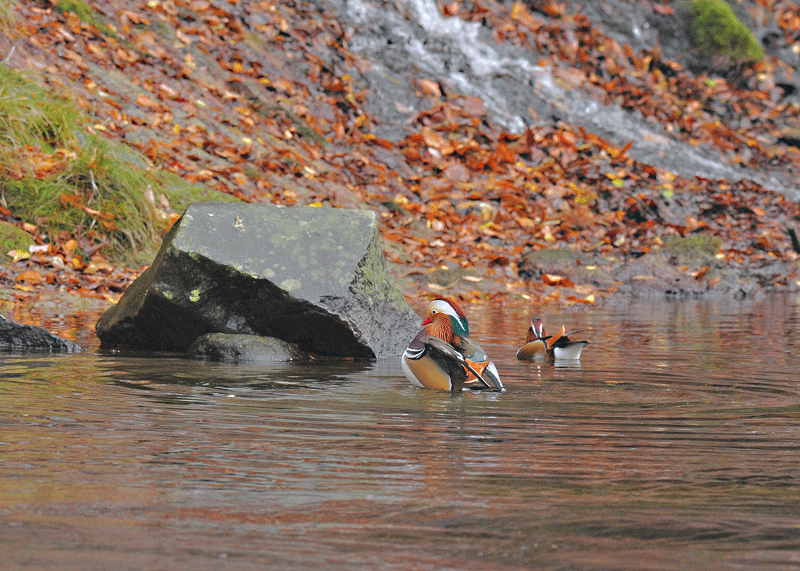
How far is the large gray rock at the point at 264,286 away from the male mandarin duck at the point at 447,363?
1248mm

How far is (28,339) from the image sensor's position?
18.7 ft

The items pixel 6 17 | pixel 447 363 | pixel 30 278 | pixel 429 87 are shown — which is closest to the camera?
pixel 447 363

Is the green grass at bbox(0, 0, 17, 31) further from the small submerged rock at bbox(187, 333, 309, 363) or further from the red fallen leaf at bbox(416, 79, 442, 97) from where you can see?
the small submerged rock at bbox(187, 333, 309, 363)

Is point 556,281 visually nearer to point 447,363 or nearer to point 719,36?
point 447,363

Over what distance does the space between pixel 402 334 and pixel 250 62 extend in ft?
27.4

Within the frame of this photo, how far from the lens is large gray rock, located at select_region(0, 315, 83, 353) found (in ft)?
18.7

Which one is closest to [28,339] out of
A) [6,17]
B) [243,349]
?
[243,349]

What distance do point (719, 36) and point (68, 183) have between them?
14450mm

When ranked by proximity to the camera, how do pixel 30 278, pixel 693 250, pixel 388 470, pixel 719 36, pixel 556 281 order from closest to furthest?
1. pixel 388 470
2. pixel 30 278
3. pixel 556 281
4. pixel 693 250
5. pixel 719 36

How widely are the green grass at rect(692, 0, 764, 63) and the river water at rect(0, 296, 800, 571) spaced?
51.0 ft

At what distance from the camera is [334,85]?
557 inches

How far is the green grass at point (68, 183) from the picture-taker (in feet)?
29.7

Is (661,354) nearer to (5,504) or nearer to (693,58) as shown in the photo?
(5,504)

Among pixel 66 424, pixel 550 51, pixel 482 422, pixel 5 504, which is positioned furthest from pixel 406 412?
pixel 550 51
